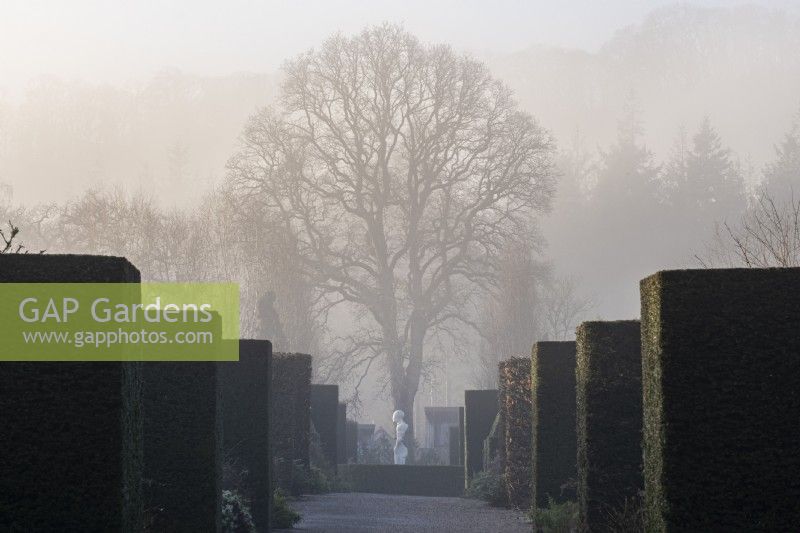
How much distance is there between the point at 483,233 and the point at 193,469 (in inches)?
1530

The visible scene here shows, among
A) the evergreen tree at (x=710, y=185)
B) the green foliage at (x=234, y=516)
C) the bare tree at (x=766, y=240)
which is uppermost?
the evergreen tree at (x=710, y=185)

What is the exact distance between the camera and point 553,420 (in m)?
19.1

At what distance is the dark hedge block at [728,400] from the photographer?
9.98 meters

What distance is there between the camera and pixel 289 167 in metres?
51.7

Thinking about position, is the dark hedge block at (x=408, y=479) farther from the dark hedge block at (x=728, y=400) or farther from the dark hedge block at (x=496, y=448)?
the dark hedge block at (x=728, y=400)

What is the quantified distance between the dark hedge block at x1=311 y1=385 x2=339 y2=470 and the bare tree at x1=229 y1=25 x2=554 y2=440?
14.9 metres

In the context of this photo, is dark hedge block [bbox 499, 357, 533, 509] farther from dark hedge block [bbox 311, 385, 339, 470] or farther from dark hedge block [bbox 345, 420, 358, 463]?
dark hedge block [bbox 345, 420, 358, 463]

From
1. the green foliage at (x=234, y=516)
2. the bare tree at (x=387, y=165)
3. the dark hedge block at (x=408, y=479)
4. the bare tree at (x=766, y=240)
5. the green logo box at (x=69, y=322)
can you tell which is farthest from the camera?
the bare tree at (x=387, y=165)

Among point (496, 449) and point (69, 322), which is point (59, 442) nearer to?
point (69, 322)

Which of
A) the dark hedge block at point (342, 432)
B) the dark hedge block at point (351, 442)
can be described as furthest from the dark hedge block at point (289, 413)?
the dark hedge block at point (351, 442)

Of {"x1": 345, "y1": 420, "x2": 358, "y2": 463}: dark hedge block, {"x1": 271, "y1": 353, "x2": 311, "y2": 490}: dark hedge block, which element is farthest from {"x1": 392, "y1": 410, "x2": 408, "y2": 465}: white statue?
{"x1": 271, "y1": 353, "x2": 311, "y2": 490}: dark hedge block

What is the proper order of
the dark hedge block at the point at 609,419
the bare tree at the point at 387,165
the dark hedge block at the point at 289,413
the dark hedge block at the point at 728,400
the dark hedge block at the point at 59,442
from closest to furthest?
the dark hedge block at the point at 59,442 < the dark hedge block at the point at 728,400 < the dark hedge block at the point at 609,419 < the dark hedge block at the point at 289,413 < the bare tree at the point at 387,165

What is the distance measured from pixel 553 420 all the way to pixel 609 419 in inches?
167

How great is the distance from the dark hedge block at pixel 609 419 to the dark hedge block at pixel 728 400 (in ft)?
14.5
